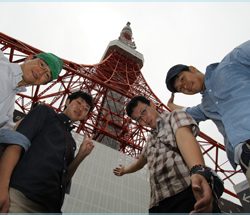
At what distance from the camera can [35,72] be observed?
2.15 metres

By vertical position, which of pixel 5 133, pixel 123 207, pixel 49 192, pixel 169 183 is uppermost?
pixel 5 133

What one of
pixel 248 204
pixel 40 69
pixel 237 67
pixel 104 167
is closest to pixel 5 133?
pixel 40 69

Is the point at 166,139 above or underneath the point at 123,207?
above

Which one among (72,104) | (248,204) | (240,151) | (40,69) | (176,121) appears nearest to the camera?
(240,151)

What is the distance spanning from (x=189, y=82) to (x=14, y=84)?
1.24 metres

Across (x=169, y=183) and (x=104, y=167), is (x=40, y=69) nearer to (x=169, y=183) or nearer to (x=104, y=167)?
(x=169, y=183)

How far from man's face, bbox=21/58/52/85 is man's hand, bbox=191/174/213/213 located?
139 centimetres

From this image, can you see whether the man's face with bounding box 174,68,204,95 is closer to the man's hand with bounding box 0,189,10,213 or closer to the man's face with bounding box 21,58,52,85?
the man's face with bounding box 21,58,52,85

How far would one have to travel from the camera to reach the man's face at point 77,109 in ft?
8.25

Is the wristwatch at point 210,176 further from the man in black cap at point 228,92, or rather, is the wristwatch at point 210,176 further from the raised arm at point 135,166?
the raised arm at point 135,166

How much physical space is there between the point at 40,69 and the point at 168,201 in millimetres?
1340

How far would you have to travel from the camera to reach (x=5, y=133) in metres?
1.80

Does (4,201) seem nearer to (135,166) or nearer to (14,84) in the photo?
(14,84)

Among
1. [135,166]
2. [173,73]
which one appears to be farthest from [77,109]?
[173,73]
